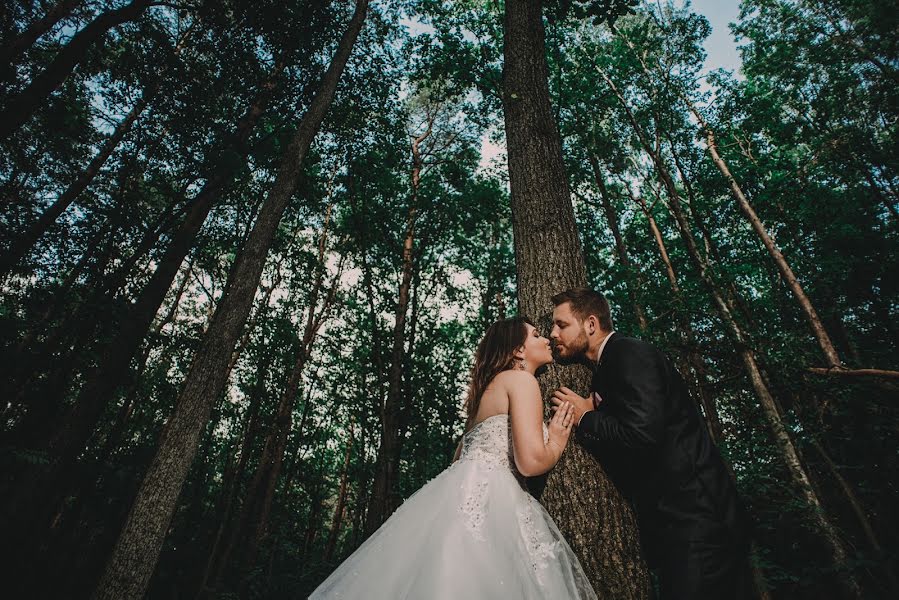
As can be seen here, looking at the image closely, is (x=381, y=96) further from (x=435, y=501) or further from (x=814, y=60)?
(x=814, y=60)

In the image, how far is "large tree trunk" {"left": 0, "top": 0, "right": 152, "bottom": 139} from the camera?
7223 mm

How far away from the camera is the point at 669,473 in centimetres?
218

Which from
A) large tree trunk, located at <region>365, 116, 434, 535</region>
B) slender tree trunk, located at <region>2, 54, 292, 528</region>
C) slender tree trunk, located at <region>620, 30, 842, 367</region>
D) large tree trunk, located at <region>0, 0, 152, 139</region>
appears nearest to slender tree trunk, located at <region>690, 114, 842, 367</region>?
slender tree trunk, located at <region>620, 30, 842, 367</region>

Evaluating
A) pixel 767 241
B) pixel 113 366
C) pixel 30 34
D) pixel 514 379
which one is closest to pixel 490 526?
pixel 514 379

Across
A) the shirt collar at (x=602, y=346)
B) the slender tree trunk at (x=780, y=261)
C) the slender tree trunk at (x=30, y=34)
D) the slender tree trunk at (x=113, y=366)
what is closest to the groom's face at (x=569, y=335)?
the shirt collar at (x=602, y=346)

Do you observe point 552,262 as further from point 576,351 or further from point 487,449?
point 487,449

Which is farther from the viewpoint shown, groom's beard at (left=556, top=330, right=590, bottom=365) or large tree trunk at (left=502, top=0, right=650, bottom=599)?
groom's beard at (left=556, top=330, right=590, bottom=365)

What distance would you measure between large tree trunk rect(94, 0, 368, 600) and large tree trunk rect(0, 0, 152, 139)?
462 cm

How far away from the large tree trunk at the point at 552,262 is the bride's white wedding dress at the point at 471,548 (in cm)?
27

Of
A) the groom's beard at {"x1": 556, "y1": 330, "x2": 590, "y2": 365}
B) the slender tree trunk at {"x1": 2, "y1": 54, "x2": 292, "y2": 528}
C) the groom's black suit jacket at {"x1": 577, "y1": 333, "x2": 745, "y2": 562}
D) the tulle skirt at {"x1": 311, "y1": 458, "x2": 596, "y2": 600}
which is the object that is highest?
the slender tree trunk at {"x1": 2, "y1": 54, "x2": 292, "y2": 528}

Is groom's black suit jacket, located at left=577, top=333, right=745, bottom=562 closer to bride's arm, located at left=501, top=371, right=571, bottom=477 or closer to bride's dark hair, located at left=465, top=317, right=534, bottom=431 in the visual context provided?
bride's arm, located at left=501, top=371, right=571, bottom=477

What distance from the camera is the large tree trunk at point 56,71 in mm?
7223

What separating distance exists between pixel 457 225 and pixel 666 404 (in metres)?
14.0

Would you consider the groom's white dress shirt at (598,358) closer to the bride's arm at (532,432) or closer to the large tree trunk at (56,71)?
the bride's arm at (532,432)
